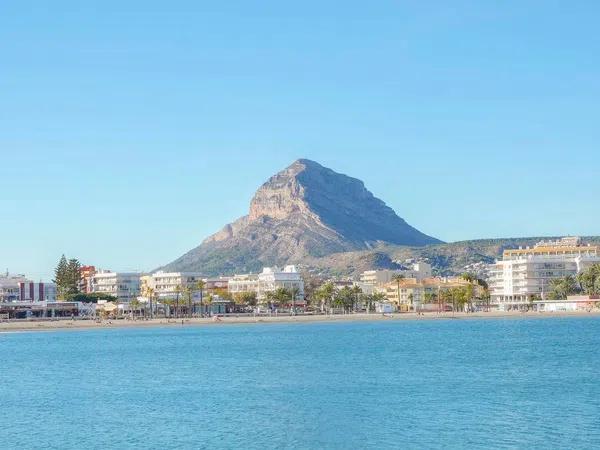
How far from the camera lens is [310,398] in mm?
50406

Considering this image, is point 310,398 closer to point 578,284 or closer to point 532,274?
point 578,284

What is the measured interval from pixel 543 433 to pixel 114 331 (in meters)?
123

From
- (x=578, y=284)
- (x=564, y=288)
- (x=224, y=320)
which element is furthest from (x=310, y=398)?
(x=578, y=284)

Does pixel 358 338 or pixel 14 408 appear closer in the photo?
pixel 14 408

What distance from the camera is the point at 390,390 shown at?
5284 centimetres

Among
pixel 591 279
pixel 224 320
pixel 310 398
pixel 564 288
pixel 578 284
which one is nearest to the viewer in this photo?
pixel 310 398

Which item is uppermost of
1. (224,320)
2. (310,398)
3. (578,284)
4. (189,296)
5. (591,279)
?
(591,279)

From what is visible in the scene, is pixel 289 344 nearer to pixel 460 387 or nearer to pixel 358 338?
pixel 358 338

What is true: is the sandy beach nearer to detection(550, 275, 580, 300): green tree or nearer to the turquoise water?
detection(550, 275, 580, 300): green tree

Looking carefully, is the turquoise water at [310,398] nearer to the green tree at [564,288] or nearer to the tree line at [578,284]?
the tree line at [578,284]

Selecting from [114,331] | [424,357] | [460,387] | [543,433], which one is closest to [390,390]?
[460,387]

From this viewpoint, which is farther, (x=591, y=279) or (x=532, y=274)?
(x=532, y=274)

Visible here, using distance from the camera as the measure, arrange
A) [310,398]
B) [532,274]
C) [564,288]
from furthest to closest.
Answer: [532,274] → [564,288] → [310,398]

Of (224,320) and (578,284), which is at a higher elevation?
(578,284)
